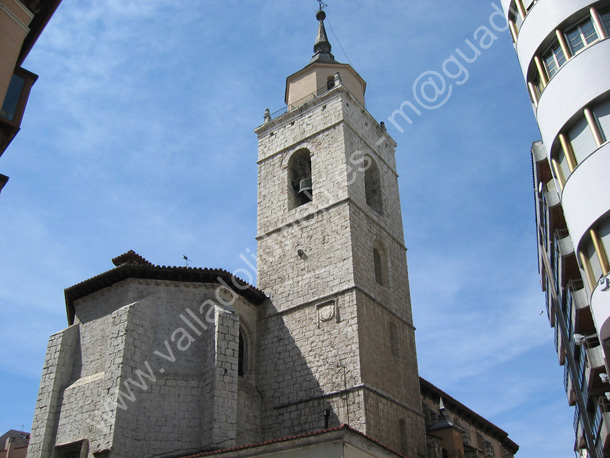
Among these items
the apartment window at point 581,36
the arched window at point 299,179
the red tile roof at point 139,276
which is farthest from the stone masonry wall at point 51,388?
the apartment window at point 581,36

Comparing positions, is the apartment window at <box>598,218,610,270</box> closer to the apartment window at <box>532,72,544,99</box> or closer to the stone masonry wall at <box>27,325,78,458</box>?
the apartment window at <box>532,72,544,99</box>

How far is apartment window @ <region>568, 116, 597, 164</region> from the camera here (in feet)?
31.6

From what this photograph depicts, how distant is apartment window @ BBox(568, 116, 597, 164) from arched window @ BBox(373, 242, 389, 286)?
10.2 m

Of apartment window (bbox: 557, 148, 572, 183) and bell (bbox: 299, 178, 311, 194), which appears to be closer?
apartment window (bbox: 557, 148, 572, 183)

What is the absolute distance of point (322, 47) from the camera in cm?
2555

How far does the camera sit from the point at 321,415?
1605 centimetres

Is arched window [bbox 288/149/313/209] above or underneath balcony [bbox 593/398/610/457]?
above

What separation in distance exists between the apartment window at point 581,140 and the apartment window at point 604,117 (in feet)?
0.63

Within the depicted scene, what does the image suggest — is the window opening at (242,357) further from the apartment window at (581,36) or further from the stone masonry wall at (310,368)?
the apartment window at (581,36)

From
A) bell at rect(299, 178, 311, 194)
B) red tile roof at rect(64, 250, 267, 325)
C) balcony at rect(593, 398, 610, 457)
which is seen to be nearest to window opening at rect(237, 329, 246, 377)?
red tile roof at rect(64, 250, 267, 325)

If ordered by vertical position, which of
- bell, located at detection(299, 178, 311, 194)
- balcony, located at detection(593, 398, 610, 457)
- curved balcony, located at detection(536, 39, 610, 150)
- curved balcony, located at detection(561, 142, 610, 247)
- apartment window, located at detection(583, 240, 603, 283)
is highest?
bell, located at detection(299, 178, 311, 194)

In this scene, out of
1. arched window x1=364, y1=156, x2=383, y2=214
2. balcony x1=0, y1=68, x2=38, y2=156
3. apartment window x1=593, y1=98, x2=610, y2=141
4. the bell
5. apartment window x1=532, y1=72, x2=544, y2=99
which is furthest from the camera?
arched window x1=364, y1=156, x2=383, y2=214

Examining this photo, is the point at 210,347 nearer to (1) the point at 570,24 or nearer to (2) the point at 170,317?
(2) the point at 170,317

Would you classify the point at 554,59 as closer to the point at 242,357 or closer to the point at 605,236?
the point at 605,236
